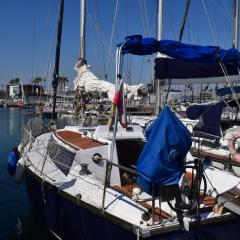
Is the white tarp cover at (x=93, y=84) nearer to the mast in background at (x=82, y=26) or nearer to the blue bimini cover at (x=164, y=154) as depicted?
the mast in background at (x=82, y=26)

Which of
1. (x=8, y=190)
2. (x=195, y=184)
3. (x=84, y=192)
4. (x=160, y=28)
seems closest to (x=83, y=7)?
(x=160, y=28)

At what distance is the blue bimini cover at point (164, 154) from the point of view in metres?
5.58

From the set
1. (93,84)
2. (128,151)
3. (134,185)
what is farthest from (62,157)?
(93,84)

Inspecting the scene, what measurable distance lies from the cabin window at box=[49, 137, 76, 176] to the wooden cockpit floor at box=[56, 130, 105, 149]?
232 millimetres

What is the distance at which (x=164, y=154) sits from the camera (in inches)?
220

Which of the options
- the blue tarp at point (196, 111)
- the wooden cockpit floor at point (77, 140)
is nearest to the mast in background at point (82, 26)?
the wooden cockpit floor at point (77, 140)

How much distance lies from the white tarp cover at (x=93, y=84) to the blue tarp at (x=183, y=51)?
4.28 meters

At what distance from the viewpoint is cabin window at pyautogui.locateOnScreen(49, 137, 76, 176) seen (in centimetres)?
849

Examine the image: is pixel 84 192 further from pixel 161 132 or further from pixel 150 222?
pixel 161 132

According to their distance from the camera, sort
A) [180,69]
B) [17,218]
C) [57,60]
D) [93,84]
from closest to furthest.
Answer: [17,218] < [180,69] < [93,84] < [57,60]

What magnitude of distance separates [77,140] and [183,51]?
3.33m

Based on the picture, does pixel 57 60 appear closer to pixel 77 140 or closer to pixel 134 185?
pixel 77 140

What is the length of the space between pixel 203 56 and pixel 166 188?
387cm

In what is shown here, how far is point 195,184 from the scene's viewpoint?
5.90 meters
